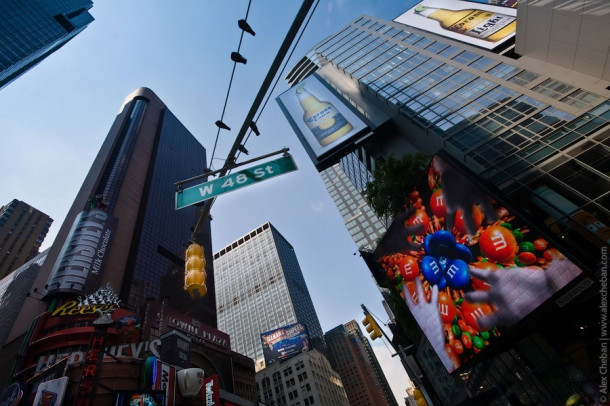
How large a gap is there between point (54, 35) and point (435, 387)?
144 meters

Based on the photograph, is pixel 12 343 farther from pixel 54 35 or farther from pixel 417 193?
pixel 54 35

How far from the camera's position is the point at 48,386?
41.1 feet

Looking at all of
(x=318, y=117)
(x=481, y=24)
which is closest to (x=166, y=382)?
(x=318, y=117)

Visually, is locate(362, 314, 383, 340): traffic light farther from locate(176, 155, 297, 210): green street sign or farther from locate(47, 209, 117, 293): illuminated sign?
locate(47, 209, 117, 293): illuminated sign

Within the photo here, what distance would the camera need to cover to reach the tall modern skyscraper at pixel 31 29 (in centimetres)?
8488

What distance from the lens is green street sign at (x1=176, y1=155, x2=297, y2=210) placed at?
6.58 meters

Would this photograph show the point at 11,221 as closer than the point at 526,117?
No

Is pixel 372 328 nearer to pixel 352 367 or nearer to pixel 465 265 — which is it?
pixel 465 265

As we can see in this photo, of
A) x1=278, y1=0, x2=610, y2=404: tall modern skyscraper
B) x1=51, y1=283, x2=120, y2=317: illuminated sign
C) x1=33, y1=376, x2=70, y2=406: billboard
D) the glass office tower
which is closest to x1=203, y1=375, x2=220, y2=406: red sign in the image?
x1=33, y1=376, x2=70, y2=406: billboard

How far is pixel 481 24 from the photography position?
34.2m

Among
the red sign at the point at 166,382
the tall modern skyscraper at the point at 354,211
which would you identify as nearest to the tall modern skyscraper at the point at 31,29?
the tall modern skyscraper at the point at 354,211

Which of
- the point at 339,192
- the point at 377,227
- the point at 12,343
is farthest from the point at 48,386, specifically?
the point at 339,192

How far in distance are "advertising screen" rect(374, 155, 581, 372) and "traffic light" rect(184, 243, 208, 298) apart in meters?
10.6

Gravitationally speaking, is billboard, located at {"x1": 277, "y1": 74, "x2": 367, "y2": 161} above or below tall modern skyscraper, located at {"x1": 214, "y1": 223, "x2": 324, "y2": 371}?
below
